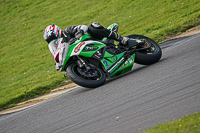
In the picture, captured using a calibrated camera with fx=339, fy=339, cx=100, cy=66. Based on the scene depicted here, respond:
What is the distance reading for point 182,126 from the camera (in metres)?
3.63

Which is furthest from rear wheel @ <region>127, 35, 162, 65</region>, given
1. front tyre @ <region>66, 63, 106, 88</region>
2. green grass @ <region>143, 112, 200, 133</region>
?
green grass @ <region>143, 112, 200, 133</region>

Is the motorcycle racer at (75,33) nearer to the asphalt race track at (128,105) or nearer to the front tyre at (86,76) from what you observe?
the front tyre at (86,76)

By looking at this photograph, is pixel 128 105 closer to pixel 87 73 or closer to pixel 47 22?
pixel 87 73

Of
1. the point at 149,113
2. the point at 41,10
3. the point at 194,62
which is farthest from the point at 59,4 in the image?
the point at 149,113

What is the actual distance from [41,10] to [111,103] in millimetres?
23023

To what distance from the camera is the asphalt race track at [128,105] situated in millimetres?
4461

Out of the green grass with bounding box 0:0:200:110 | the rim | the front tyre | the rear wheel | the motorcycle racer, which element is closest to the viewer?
the front tyre

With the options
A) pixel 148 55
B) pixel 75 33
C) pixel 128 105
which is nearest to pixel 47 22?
pixel 75 33

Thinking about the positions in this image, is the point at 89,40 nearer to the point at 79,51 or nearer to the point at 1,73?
the point at 79,51

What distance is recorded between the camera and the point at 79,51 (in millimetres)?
7211

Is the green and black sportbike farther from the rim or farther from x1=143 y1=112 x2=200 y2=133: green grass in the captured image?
x1=143 y1=112 x2=200 y2=133: green grass

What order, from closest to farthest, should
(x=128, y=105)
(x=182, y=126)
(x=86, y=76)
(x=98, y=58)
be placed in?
1. (x=182, y=126)
2. (x=128, y=105)
3. (x=86, y=76)
4. (x=98, y=58)

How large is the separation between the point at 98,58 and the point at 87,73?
1.48ft

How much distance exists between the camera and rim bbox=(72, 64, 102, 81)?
7.11m
